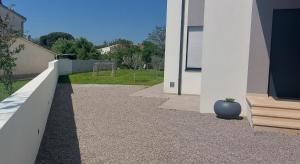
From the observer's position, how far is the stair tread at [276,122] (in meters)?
6.90

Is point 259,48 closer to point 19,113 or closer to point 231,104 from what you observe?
point 231,104

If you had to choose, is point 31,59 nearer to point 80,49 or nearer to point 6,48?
point 80,49

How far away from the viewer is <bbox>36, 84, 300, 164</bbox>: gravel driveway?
16.7 ft

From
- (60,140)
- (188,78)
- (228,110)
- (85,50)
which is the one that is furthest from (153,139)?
(85,50)

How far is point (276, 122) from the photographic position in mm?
7086

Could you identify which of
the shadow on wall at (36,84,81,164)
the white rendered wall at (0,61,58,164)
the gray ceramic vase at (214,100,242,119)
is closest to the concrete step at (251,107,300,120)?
the gray ceramic vase at (214,100,242,119)

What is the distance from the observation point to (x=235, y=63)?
8.84 meters

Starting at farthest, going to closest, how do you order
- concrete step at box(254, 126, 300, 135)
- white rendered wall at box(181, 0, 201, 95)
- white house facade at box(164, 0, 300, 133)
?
white rendered wall at box(181, 0, 201, 95), white house facade at box(164, 0, 300, 133), concrete step at box(254, 126, 300, 135)

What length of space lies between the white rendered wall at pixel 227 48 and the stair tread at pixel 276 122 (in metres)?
1.46

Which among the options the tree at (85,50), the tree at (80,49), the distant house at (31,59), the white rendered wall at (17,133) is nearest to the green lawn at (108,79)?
the distant house at (31,59)

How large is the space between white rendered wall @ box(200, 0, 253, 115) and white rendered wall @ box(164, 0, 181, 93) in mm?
4277

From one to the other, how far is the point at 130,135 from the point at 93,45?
125 feet

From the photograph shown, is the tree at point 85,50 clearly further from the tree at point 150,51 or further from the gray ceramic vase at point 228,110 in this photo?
the gray ceramic vase at point 228,110

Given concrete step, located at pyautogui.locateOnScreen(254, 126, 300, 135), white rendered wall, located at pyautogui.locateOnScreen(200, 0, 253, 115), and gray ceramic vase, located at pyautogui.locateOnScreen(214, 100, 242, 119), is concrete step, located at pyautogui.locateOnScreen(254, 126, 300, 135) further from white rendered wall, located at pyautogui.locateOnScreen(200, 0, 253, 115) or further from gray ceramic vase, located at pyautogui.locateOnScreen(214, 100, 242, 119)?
white rendered wall, located at pyautogui.locateOnScreen(200, 0, 253, 115)
